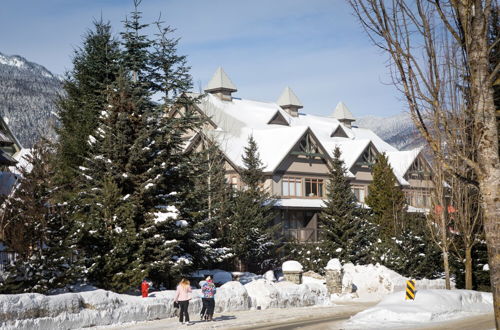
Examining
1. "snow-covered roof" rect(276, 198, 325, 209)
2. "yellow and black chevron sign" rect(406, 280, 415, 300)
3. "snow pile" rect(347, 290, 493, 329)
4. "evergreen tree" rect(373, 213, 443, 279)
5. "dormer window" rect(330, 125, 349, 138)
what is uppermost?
"dormer window" rect(330, 125, 349, 138)

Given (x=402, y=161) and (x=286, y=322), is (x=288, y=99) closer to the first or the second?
(x=402, y=161)

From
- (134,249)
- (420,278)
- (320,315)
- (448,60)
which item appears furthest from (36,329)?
(420,278)

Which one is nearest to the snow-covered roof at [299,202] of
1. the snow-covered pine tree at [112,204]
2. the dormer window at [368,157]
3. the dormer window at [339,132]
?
the dormer window at [368,157]

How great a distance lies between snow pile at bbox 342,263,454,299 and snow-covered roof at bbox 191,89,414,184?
11623 mm

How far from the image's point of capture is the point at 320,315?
24859mm

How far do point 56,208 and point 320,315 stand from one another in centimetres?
1044

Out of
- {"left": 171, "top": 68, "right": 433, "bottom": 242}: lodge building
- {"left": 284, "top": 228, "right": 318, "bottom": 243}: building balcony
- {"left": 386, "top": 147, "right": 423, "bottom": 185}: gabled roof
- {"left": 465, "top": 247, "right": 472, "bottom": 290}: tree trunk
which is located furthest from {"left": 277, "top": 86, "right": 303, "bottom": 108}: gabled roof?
{"left": 465, "top": 247, "right": 472, "bottom": 290}: tree trunk

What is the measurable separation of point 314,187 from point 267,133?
579 cm

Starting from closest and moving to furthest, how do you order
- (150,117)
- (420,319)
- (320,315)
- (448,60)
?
(448,60) < (420,319) < (320,315) < (150,117)

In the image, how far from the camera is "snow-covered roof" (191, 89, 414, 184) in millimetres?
49281

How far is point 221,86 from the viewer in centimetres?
6116

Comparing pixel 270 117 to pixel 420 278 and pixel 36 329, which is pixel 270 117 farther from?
pixel 36 329

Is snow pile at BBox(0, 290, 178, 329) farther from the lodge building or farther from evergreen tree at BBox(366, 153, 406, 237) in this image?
evergreen tree at BBox(366, 153, 406, 237)

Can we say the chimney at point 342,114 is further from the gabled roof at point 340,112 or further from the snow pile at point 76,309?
A: the snow pile at point 76,309
